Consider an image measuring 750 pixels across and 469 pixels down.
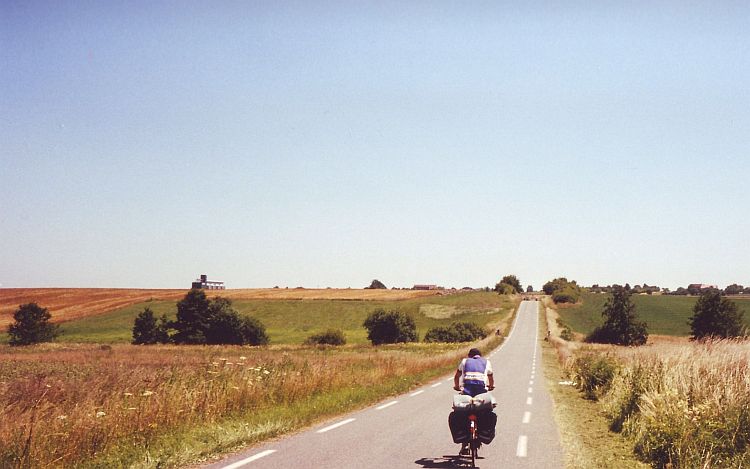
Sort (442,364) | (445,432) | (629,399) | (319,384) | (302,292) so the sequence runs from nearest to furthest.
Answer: (445,432), (629,399), (319,384), (442,364), (302,292)

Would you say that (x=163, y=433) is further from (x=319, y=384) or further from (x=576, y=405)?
(x=576, y=405)

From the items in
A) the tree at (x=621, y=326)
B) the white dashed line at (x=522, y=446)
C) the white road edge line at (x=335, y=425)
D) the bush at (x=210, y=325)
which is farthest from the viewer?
the tree at (x=621, y=326)

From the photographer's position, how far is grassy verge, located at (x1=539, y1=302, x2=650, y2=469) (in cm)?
846

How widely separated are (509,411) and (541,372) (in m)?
15.6

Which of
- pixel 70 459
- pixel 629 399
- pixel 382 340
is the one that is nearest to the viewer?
pixel 70 459

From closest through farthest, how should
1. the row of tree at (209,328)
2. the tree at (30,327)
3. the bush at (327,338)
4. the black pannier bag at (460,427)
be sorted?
the black pannier bag at (460,427) < the bush at (327,338) < the tree at (30,327) < the row of tree at (209,328)

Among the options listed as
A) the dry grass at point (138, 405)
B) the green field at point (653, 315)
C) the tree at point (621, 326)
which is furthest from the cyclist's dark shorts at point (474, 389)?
the green field at point (653, 315)

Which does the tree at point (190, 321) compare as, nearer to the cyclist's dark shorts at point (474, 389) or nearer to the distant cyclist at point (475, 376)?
the distant cyclist at point (475, 376)

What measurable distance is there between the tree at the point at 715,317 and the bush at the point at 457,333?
2932cm

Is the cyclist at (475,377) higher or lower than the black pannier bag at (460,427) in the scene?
higher

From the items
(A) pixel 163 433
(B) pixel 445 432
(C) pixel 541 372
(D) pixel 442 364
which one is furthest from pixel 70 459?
(C) pixel 541 372

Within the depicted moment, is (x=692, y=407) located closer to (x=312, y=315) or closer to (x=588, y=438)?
(x=588, y=438)

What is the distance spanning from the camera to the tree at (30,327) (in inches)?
2783

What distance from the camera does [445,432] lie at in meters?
10.9
